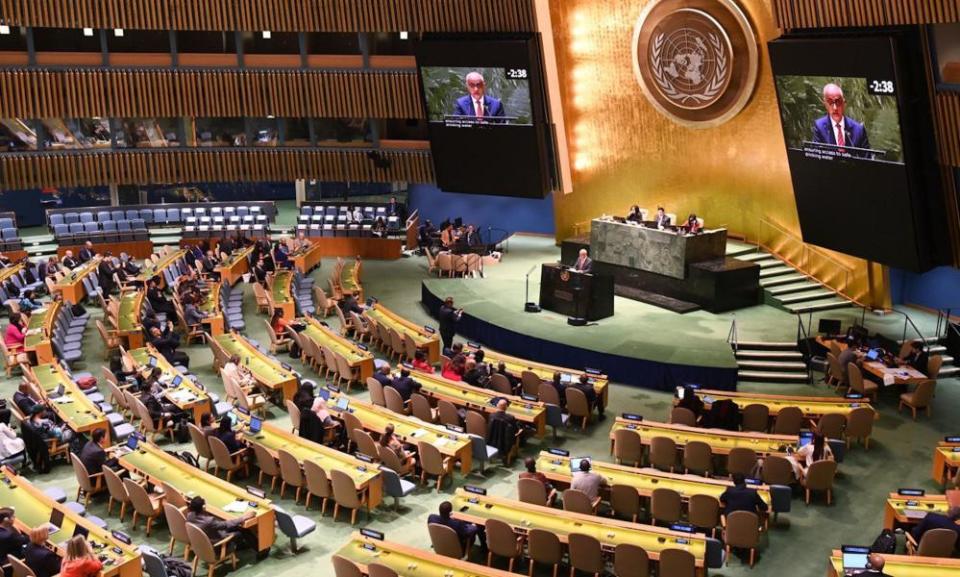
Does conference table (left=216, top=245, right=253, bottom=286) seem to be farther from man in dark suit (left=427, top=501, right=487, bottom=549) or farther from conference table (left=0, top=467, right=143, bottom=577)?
man in dark suit (left=427, top=501, right=487, bottom=549)

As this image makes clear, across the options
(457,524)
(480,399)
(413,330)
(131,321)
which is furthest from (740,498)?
(131,321)

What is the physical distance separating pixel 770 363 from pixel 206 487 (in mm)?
10721

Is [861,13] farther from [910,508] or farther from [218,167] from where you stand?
[218,167]

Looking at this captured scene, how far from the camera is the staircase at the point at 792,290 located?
20875 millimetres

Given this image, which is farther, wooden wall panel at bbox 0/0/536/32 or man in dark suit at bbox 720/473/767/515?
wooden wall panel at bbox 0/0/536/32

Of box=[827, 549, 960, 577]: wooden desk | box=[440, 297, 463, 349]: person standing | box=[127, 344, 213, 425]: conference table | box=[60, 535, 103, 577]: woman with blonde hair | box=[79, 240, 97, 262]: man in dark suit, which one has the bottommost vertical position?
box=[827, 549, 960, 577]: wooden desk

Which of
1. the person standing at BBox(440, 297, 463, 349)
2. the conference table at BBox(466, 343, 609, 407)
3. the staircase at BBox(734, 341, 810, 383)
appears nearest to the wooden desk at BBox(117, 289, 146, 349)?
the person standing at BBox(440, 297, 463, 349)

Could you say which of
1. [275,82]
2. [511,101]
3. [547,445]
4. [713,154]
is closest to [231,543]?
[547,445]

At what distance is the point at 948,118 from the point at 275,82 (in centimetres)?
1869

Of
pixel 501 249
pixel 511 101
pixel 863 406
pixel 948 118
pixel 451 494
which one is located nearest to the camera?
pixel 451 494

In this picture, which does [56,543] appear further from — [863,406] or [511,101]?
[511,101]

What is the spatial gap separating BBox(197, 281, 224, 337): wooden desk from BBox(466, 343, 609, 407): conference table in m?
5.49

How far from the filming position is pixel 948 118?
15.7m

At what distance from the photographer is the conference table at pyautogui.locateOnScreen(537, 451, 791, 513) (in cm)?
1157
